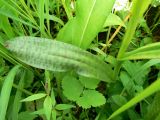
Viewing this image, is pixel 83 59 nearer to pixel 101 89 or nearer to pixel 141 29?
pixel 101 89

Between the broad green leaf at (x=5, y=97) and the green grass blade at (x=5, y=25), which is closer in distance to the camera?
the broad green leaf at (x=5, y=97)

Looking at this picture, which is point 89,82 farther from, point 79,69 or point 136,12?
point 136,12

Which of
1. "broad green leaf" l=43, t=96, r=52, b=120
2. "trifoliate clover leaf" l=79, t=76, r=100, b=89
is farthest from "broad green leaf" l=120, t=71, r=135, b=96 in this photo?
"broad green leaf" l=43, t=96, r=52, b=120

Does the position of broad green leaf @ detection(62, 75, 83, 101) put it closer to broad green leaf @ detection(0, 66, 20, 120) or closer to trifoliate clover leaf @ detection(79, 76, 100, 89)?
trifoliate clover leaf @ detection(79, 76, 100, 89)

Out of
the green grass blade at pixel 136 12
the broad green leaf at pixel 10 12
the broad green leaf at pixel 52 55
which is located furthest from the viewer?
the broad green leaf at pixel 10 12

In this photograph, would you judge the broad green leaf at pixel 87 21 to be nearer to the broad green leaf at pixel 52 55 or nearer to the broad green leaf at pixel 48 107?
the broad green leaf at pixel 52 55

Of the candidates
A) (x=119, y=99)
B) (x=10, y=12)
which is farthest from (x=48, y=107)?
(x=10, y=12)

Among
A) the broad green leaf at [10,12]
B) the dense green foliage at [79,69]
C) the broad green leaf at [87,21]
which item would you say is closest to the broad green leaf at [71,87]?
the dense green foliage at [79,69]
